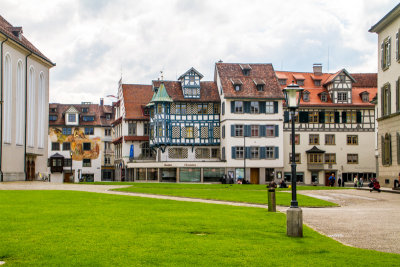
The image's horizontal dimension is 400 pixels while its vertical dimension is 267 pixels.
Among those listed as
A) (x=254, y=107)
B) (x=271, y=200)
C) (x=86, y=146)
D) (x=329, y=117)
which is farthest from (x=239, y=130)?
(x=271, y=200)

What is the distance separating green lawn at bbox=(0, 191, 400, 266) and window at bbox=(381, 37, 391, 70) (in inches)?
1249

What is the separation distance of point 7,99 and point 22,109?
14.4 feet

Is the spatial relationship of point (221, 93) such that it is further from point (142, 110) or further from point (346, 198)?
point (346, 198)

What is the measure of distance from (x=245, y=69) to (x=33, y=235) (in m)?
68.6

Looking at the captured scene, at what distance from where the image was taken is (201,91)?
81.1 m

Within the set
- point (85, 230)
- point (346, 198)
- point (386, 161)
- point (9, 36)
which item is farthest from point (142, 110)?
point (85, 230)

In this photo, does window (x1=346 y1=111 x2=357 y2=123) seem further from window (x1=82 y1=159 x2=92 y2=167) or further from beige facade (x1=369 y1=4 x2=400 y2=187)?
window (x1=82 y1=159 x2=92 y2=167)

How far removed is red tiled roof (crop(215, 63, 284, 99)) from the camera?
77688mm

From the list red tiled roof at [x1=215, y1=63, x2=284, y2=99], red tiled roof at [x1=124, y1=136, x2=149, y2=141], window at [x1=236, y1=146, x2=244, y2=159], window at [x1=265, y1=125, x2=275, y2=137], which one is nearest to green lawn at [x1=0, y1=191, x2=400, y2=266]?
window at [x1=236, y1=146, x2=244, y2=159]

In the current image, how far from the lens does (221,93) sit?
79.4m

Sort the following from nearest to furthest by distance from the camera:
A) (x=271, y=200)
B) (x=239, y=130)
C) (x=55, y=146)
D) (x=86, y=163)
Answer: (x=271, y=200)
(x=239, y=130)
(x=86, y=163)
(x=55, y=146)

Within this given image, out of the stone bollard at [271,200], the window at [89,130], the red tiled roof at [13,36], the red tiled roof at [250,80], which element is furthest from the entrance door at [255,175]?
the stone bollard at [271,200]

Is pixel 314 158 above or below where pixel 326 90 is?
below

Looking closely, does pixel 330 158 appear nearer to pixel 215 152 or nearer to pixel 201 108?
pixel 215 152
